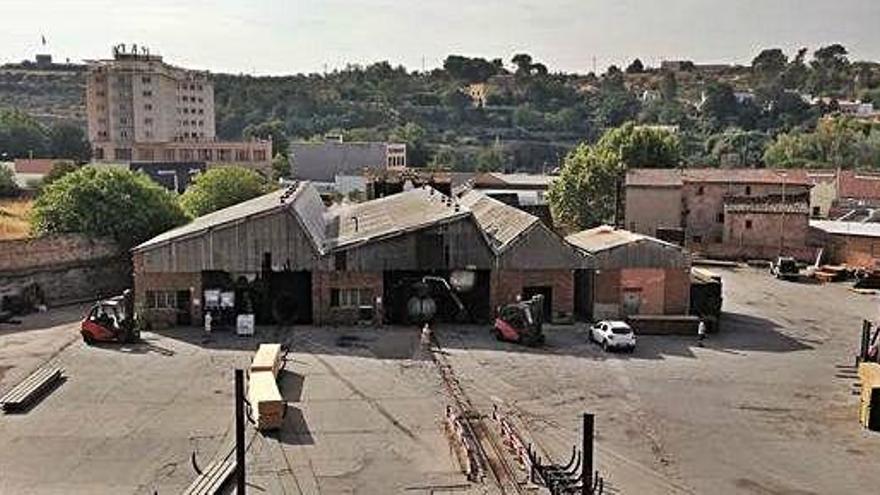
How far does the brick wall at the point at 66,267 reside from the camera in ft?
127

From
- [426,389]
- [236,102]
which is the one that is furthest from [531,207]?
[236,102]

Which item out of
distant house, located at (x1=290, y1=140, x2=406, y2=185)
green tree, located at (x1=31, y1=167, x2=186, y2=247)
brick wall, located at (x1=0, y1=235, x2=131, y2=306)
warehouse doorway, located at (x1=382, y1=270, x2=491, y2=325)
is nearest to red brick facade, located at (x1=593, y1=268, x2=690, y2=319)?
warehouse doorway, located at (x1=382, y1=270, x2=491, y2=325)

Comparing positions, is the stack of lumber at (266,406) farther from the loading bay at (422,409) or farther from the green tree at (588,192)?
the green tree at (588,192)

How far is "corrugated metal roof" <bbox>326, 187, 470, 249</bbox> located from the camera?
114 feet

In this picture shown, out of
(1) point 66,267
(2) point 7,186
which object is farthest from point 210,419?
(2) point 7,186

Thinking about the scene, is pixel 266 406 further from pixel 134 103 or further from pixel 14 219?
pixel 134 103

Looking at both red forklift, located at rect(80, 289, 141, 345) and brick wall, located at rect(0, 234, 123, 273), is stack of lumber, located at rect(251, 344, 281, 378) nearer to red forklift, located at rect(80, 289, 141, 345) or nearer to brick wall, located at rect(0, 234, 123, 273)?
red forklift, located at rect(80, 289, 141, 345)

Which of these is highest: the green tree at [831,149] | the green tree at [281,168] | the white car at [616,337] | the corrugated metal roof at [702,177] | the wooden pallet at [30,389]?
the green tree at [831,149]

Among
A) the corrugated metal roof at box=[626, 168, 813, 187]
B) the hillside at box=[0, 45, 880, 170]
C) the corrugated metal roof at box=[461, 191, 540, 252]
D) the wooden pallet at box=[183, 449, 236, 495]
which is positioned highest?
the hillside at box=[0, 45, 880, 170]

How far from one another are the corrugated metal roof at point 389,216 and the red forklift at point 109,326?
8.09m

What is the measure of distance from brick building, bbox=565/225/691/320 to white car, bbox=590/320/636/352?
377cm

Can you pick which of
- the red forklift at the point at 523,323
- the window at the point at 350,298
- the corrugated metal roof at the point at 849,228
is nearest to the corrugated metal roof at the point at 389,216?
the window at the point at 350,298

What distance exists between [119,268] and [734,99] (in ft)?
514

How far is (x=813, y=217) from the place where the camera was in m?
67.8
